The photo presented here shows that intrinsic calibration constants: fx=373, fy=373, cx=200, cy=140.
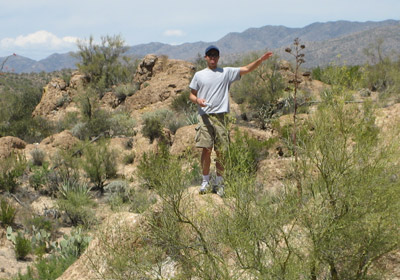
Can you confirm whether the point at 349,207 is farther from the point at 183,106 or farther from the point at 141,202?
the point at 183,106

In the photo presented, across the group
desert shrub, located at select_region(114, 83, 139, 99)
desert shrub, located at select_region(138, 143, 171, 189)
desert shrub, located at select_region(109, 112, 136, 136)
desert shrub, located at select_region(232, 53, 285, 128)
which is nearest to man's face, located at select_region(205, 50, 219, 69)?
desert shrub, located at select_region(138, 143, 171, 189)

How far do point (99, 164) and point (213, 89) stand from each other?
498 centimetres

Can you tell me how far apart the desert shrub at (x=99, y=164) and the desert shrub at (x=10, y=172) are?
140 centimetres

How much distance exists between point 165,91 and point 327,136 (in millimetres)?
12588

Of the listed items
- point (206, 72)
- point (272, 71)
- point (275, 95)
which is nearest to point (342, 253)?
point (206, 72)

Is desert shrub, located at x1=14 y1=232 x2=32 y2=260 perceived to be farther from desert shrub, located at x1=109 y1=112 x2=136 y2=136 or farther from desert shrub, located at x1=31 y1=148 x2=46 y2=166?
desert shrub, located at x1=109 y1=112 x2=136 y2=136

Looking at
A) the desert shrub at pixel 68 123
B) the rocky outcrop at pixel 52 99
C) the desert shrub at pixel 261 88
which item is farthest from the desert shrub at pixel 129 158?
the rocky outcrop at pixel 52 99

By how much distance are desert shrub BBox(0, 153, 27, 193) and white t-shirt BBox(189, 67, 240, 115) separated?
5372 mm

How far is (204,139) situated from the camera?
481 cm

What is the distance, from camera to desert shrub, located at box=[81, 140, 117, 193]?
28.8ft

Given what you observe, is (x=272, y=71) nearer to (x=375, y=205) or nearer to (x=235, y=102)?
(x=235, y=102)

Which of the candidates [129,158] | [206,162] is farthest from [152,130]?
[206,162]

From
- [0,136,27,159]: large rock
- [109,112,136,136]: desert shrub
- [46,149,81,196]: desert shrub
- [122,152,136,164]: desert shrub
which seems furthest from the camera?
[109,112,136,136]: desert shrub

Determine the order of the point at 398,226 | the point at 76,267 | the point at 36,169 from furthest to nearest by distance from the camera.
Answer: the point at 36,169
the point at 76,267
the point at 398,226
